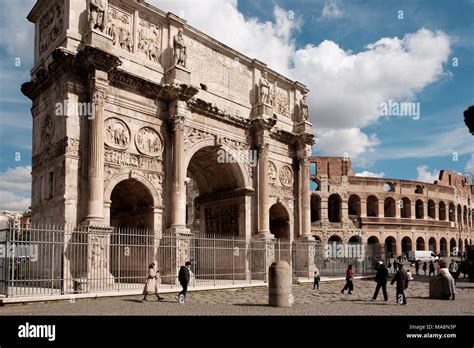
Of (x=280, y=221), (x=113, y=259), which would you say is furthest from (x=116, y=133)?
(x=280, y=221)

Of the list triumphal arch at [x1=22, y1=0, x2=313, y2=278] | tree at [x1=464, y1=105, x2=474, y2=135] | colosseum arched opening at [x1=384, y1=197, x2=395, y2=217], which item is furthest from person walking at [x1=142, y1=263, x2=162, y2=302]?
colosseum arched opening at [x1=384, y1=197, x2=395, y2=217]

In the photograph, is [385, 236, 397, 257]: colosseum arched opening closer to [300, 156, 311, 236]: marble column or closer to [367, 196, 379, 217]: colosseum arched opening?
[367, 196, 379, 217]: colosseum arched opening

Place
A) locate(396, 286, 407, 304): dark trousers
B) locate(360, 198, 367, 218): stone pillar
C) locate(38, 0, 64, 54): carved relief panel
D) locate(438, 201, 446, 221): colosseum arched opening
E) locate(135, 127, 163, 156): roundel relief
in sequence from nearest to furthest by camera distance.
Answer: locate(396, 286, 407, 304): dark trousers < locate(38, 0, 64, 54): carved relief panel < locate(135, 127, 163, 156): roundel relief < locate(360, 198, 367, 218): stone pillar < locate(438, 201, 446, 221): colosseum arched opening

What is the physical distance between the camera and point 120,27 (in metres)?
16.5

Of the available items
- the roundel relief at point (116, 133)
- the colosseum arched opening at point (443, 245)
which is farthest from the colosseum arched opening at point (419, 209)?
the roundel relief at point (116, 133)

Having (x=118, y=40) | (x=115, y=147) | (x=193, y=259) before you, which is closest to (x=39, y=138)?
(x=115, y=147)

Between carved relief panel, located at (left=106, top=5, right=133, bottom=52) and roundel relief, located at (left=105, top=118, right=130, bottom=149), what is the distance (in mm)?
2752

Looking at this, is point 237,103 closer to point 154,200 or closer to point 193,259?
point 154,200

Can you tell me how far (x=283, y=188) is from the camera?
75.9 ft

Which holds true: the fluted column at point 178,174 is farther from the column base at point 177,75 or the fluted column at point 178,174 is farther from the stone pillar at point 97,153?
the stone pillar at point 97,153

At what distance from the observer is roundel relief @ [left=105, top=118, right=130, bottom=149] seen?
15.5 metres

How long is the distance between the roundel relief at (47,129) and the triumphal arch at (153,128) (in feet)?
0.11

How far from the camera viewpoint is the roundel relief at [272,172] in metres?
22.4

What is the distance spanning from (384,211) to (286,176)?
2432cm
